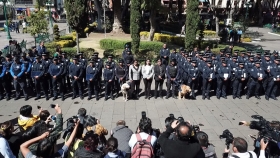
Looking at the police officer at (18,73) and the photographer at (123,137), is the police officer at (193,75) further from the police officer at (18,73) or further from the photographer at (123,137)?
the police officer at (18,73)

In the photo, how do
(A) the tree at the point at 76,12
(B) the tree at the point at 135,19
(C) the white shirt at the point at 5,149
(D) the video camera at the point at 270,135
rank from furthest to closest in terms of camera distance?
(B) the tree at the point at 135,19 < (A) the tree at the point at 76,12 < (D) the video camera at the point at 270,135 < (C) the white shirt at the point at 5,149

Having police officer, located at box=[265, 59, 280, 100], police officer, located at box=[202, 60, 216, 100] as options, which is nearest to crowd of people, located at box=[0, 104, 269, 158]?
police officer, located at box=[202, 60, 216, 100]

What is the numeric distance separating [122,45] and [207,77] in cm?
1067

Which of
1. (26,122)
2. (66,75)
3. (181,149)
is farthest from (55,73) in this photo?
(181,149)

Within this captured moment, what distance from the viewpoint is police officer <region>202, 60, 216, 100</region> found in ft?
33.0

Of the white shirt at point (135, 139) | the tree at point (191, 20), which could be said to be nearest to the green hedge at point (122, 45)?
the tree at point (191, 20)

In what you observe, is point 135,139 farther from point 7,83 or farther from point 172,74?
point 7,83

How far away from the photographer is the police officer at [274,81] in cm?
1004

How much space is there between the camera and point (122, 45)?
1958 centimetres

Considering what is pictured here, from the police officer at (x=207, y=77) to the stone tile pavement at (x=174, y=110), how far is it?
13.5 inches

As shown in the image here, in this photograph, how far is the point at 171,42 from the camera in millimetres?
23078

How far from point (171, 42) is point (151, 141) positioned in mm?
19459

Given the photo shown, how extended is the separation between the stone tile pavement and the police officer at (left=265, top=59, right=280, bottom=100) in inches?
14.8

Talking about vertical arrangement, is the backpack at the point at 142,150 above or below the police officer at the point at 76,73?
below
